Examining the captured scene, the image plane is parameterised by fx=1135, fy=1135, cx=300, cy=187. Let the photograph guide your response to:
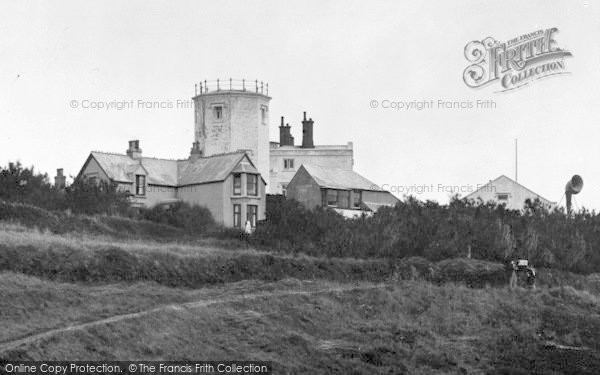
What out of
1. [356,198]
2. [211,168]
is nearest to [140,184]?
[211,168]

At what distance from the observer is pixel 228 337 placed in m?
28.6

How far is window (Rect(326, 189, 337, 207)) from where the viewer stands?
74438mm

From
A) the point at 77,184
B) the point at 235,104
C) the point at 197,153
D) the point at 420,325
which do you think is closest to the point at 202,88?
the point at 235,104

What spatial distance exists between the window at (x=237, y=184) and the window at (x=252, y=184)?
498 millimetres

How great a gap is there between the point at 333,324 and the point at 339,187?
43.7 m

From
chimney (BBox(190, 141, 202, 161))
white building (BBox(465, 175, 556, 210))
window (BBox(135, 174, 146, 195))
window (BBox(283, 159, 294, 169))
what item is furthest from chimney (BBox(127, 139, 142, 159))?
window (BBox(283, 159, 294, 169))

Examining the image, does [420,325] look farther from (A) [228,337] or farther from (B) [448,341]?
(A) [228,337]

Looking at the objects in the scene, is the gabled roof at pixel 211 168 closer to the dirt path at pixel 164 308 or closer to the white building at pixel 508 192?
the white building at pixel 508 192

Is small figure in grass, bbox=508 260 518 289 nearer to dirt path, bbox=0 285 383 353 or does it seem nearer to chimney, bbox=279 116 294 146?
dirt path, bbox=0 285 383 353

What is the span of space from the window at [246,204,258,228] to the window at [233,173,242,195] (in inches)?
45.1

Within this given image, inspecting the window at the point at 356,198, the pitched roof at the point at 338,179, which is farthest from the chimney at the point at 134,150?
the window at the point at 356,198

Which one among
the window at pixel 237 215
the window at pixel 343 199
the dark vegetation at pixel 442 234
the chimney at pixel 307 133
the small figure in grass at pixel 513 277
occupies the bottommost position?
the small figure in grass at pixel 513 277

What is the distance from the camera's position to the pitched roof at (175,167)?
223 ft

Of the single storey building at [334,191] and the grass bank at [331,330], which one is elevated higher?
the single storey building at [334,191]
